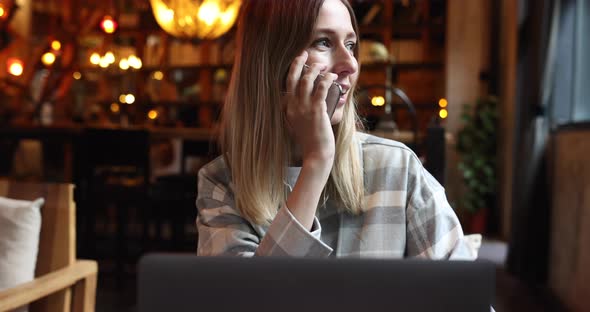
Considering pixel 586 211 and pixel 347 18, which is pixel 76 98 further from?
pixel 347 18

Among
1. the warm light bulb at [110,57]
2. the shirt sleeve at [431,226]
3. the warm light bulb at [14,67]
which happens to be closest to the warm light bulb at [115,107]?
the warm light bulb at [110,57]

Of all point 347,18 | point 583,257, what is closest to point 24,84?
point 583,257

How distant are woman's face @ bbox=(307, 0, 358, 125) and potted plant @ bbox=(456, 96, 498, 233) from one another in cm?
585

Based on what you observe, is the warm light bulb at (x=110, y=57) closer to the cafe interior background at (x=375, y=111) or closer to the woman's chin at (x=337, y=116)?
the cafe interior background at (x=375, y=111)

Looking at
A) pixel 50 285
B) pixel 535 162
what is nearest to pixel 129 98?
pixel 535 162

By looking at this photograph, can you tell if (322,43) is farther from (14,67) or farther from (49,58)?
(49,58)

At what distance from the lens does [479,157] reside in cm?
684

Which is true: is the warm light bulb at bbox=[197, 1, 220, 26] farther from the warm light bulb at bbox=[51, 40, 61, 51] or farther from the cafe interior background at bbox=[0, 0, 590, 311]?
the warm light bulb at bbox=[51, 40, 61, 51]

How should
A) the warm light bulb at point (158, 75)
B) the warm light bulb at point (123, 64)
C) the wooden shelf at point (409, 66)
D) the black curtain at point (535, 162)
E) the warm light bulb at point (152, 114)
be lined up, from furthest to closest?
the warm light bulb at point (158, 75), the warm light bulb at point (152, 114), the wooden shelf at point (409, 66), the warm light bulb at point (123, 64), the black curtain at point (535, 162)

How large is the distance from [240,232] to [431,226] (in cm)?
28

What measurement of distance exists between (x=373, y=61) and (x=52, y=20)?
3.81 m

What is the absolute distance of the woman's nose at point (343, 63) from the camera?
3.46ft

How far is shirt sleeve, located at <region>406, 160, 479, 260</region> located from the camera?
1.04 metres

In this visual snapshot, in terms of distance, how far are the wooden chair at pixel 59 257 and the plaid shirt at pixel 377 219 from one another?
0.62 meters
